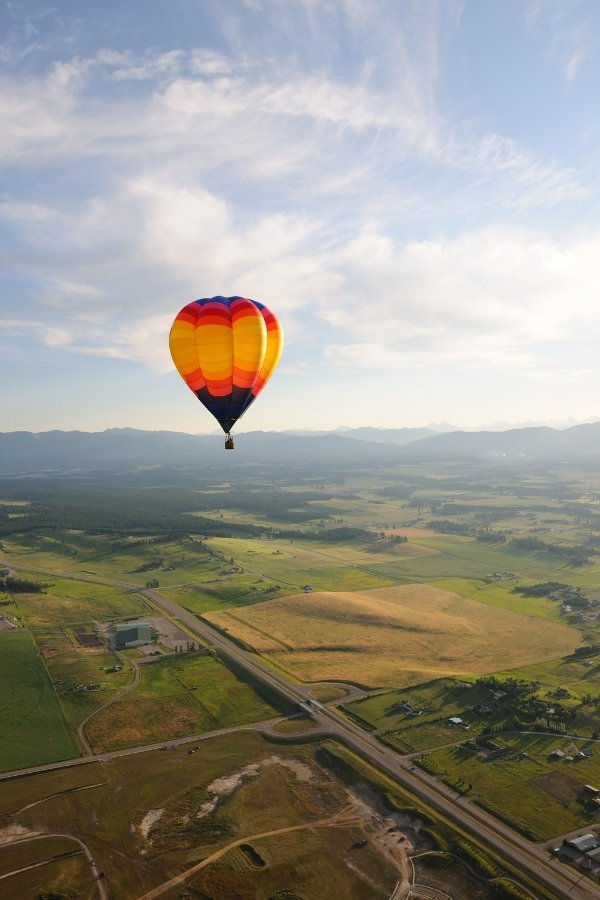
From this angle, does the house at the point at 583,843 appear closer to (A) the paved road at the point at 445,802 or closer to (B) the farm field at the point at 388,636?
(A) the paved road at the point at 445,802

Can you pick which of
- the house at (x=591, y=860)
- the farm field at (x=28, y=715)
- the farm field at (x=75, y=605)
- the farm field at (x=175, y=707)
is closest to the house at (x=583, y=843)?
the house at (x=591, y=860)

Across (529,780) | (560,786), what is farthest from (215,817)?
(560,786)

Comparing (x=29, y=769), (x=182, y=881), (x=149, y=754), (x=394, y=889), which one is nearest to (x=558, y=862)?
(x=394, y=889)

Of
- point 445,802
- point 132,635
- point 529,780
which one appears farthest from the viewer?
point 132,635

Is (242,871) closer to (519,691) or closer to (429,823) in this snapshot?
(429,823)

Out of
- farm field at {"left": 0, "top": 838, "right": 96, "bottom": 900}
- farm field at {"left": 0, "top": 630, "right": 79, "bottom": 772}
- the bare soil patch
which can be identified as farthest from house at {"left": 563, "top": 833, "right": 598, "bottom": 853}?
farm field at {"left": 0, "top": 630, "right": 79, "bottom": 772}

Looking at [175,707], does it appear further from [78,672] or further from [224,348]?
[224,348]
